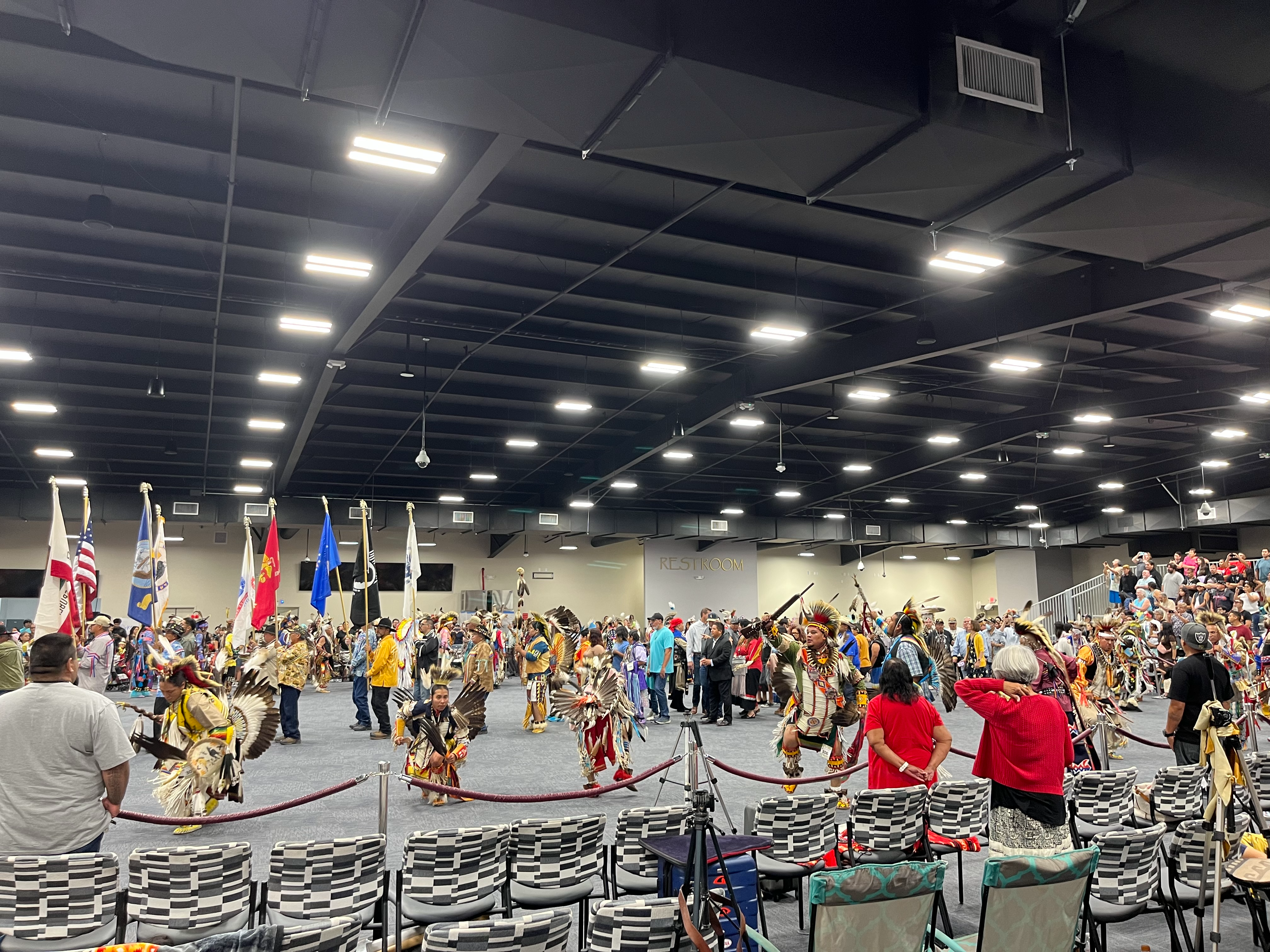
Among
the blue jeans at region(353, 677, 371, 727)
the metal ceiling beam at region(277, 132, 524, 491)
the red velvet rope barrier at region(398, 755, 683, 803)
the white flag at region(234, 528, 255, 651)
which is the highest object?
the metal ceiling beam at region(277, 132, 524, 491)

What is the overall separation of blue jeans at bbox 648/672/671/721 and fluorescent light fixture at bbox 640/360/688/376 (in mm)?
5142

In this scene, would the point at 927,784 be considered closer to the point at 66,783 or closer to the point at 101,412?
the point at 66,783

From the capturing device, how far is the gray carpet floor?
4719mm

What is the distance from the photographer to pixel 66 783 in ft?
12.0

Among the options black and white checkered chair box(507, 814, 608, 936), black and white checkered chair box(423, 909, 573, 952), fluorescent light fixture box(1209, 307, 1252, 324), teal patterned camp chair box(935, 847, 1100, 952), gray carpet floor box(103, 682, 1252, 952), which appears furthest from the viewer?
fluorescent light fixture box(1209, 307, 1252, 324)

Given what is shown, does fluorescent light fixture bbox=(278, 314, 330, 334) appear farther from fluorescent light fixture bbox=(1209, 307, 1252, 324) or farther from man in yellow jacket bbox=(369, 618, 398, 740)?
fluorescent light fixture bbox=(1209, 307, 1252, 324)

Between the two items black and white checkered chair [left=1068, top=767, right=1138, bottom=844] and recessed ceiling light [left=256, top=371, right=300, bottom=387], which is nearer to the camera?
black and white checkered chair [left=1068, top=767, right=1138, bottom=844]

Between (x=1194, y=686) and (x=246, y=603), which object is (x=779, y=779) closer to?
(x=1194, y=686)

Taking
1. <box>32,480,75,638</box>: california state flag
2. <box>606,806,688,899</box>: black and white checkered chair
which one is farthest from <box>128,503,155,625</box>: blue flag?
<box>606,806,688,899</box>: black and white checkered chair

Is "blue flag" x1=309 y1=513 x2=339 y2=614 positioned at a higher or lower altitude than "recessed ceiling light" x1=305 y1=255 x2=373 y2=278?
lower

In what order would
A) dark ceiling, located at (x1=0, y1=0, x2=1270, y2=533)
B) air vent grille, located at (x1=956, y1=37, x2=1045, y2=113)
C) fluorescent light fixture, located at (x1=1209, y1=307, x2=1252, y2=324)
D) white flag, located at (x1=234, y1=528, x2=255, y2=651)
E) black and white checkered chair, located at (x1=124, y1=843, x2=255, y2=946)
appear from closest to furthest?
black and white checkered chair, located at (x1=124, y1=843, x2=255, y2=946) → dark ceiling, located at (x1=0, y1=0, x2=1270, y2=533) → air vent grille, located at (x1=956, y1=37, x2=1045, y2=113) → fluorescent light fixture, located at (x1=1209, y1=307, x2=1252, y2=324) → white flag, located at (x1=234, y1=528, x2=255, y2=651)

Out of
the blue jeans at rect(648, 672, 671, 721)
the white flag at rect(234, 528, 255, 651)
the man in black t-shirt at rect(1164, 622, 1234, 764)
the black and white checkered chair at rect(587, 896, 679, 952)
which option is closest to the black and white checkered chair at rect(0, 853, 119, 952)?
the black and white checkered chair at rect(587, 896, 679, 952)

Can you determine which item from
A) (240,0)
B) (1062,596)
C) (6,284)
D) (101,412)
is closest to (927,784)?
(240,0)

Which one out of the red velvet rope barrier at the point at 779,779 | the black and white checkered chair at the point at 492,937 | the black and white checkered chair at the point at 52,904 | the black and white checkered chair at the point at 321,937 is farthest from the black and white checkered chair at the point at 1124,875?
the black and white checkered chair at the point at 52,904
